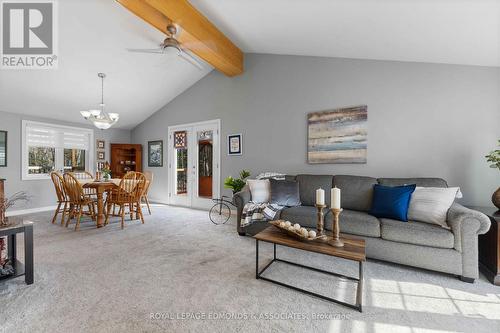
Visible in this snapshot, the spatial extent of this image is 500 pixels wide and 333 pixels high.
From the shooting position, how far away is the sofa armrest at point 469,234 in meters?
1.93

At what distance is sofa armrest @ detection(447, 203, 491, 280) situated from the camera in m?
1.93

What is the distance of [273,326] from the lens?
1430mm

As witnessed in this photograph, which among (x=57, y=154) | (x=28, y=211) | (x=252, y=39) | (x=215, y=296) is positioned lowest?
(x=215, y=296)

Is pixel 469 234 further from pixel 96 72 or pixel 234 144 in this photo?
pixel 96 72

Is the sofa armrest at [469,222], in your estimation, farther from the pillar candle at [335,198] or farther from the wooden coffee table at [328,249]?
the pillar candle at [335,198]

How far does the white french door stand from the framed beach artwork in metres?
2.15

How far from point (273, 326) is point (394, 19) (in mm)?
3131

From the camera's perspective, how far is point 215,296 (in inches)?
68.6

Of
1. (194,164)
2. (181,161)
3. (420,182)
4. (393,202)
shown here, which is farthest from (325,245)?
(181,161)

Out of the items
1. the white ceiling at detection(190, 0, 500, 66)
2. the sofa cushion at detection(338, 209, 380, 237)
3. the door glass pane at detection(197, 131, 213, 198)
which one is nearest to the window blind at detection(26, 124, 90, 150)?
the door glass pane at detection(197, 131, 213, 198)

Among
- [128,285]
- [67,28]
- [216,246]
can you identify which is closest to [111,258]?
[128,285]

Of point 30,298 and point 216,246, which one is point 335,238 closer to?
point 216,246

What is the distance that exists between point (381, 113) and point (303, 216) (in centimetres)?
197

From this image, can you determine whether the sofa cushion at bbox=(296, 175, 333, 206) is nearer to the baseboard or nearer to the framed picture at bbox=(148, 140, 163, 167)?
the framed picture at bbox=(148, 140, 163, 167)
